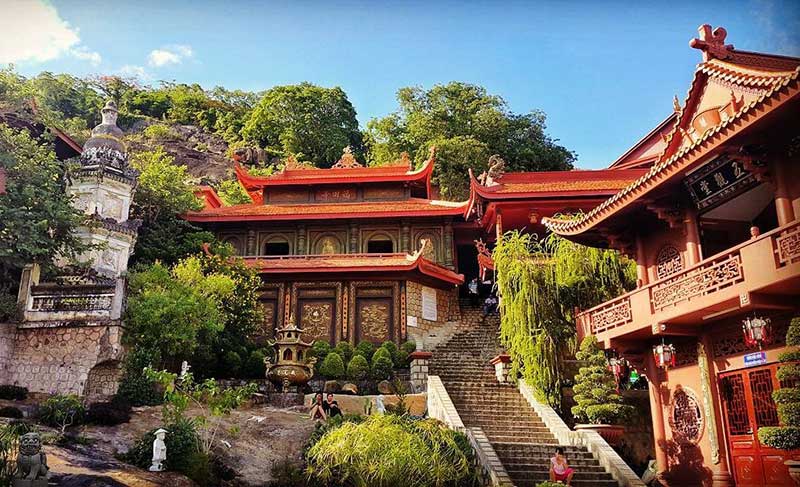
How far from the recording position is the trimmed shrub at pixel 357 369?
1902 centimetres

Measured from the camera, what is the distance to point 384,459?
1055 centimetres

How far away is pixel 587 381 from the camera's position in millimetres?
13289

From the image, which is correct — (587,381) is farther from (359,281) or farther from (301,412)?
(359,281)

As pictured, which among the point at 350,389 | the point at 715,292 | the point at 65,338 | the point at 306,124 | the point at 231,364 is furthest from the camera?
the point at 306,124

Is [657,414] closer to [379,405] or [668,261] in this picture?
[668,261]

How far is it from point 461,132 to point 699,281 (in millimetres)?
29631

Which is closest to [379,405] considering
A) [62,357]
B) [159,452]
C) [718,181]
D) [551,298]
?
[551,298]

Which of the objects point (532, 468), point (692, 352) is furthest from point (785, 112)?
point (532, 468)

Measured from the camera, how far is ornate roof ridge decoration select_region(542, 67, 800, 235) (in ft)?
29.7

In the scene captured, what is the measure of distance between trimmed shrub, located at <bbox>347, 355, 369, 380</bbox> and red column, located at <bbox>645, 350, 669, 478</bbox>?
839cm

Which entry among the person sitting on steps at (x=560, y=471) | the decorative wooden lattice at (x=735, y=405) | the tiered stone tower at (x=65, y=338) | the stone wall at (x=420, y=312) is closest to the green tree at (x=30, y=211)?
the tiered stone tower at (x=65, y=338)

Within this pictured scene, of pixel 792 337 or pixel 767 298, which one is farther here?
pixel 767 298

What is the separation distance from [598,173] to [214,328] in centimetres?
1505

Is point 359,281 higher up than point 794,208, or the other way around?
point 359,281
